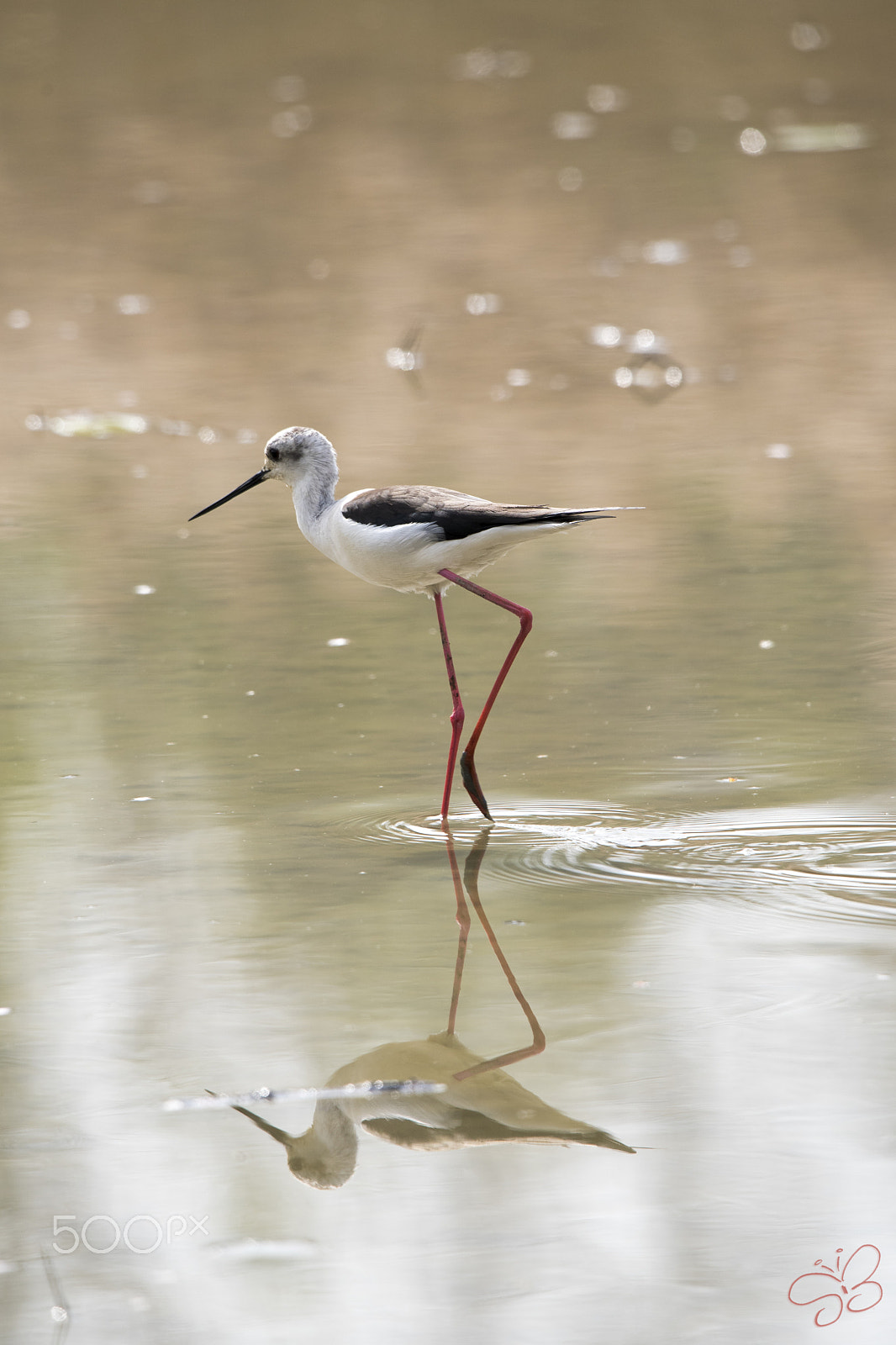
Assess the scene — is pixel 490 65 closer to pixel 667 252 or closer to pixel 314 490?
pixel 667 252

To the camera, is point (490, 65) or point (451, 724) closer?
point (451, 724)

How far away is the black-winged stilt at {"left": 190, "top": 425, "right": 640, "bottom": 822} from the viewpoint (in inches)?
209

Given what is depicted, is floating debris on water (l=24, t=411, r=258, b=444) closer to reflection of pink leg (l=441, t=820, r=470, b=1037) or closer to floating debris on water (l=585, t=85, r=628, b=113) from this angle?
reflection of pink leg (l=441, t=820, r=470, b=1037)

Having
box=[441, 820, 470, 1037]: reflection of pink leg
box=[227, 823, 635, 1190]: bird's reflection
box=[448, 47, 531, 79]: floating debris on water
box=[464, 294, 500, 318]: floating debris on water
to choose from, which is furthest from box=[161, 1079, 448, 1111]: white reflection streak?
box=[448, 47, 531, 79]: floating debris on water

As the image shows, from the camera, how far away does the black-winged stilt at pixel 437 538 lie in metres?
5.32

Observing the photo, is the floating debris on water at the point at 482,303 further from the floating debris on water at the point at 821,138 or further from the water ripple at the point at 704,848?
the water ripple at the point at 704,848

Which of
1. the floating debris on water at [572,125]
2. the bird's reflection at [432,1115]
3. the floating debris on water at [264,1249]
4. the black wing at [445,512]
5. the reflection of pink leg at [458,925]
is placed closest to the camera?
the floating debris on water at [264,1249]

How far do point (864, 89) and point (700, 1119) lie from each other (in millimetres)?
16486

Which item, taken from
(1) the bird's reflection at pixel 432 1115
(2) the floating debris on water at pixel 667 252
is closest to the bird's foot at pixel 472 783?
(1) the bird's reflection at pixel 432 1115

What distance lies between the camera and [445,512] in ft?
17.7

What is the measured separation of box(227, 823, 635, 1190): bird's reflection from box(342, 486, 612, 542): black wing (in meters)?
1.64

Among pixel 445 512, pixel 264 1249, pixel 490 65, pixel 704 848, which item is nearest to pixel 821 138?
pixel 490 65

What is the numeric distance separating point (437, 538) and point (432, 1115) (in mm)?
2079

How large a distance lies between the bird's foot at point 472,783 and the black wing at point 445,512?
587 mm
